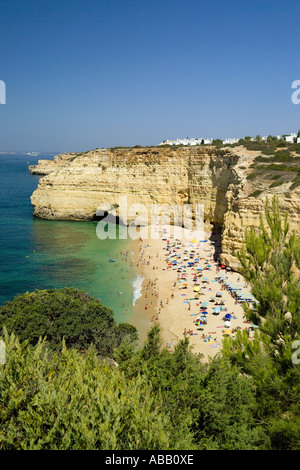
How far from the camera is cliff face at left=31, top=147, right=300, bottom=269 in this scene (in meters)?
35.7

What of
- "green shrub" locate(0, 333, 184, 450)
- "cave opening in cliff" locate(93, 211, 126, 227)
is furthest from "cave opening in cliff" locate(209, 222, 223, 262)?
"green shrub" locate(0, 333, 184, 450)

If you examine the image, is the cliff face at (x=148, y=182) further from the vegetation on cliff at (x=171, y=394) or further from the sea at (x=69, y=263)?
the vegetation on cliff at (x=171, y=394)

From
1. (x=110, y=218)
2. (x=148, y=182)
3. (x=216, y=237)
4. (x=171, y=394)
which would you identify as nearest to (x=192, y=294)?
(x=216, y=237)

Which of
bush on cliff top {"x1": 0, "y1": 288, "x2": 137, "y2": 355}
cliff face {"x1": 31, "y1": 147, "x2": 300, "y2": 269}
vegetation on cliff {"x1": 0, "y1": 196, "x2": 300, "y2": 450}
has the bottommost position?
bush on cliff top {"x1": 0, "y1": 288, "x2": 137, "y2": 355}

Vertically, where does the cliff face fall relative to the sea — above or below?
above

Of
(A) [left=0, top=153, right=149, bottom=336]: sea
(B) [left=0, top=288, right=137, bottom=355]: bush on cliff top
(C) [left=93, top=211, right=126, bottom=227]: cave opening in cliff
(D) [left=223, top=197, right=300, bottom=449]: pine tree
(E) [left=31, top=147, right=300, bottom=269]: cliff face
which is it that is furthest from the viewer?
(C) [left=93, top=211, right=126, bottom=227]: cave opening in cliff

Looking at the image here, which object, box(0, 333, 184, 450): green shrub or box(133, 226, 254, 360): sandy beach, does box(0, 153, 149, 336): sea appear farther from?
box(0, 333, 184, 450): green shrub

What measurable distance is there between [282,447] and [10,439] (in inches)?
247

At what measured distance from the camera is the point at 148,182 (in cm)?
4706

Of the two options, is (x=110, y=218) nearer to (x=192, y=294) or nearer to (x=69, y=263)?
(x=69, y=263)

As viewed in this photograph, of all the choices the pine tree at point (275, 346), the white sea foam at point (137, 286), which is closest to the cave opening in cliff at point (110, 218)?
the white sea foam at point (137, 286)

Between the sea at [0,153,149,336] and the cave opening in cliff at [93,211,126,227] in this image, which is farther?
the cave opening in cliff at [93,211,126,227]

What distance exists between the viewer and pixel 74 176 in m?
50.9

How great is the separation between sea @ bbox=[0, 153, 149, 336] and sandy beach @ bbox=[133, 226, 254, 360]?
54.1 inches
